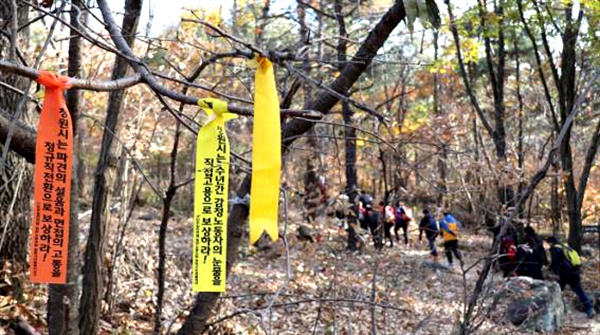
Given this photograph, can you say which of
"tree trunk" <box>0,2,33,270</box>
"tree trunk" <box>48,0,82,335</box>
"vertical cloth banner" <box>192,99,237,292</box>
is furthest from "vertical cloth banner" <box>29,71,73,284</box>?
"tree trunk" <box>0,2,33,270</box>

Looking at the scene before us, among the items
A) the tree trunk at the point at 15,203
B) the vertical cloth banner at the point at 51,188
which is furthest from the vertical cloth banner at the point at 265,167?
the tree trunk at the point at 15,203

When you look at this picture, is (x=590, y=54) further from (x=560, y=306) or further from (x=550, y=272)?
(x=560, y=306)

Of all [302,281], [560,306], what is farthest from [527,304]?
[302,281]

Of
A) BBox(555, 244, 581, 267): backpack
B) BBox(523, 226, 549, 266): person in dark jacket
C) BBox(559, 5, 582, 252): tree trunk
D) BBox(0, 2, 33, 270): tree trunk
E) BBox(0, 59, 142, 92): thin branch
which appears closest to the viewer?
BBox(0, 59, 142, 92): thin branch

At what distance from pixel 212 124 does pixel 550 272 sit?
1171cm

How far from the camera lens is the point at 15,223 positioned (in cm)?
510

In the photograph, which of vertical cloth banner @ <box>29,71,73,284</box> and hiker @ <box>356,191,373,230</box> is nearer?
vertical cloth banner @ <box>29,71,73,284</box>

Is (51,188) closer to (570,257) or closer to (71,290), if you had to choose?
(71,290)

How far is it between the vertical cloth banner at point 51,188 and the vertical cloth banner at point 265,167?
1.95ft

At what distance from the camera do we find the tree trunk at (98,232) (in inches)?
139

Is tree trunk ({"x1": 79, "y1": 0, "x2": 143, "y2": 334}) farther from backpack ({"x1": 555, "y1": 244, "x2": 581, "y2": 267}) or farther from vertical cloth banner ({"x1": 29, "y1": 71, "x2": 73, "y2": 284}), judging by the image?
backpack ({"x1": 555, "y1": 244, "x2": 581, "y2": 267})

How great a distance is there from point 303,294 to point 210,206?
611 centimetres

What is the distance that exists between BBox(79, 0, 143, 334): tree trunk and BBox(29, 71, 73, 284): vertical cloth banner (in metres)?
1.53

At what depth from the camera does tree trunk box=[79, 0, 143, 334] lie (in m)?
3.52
